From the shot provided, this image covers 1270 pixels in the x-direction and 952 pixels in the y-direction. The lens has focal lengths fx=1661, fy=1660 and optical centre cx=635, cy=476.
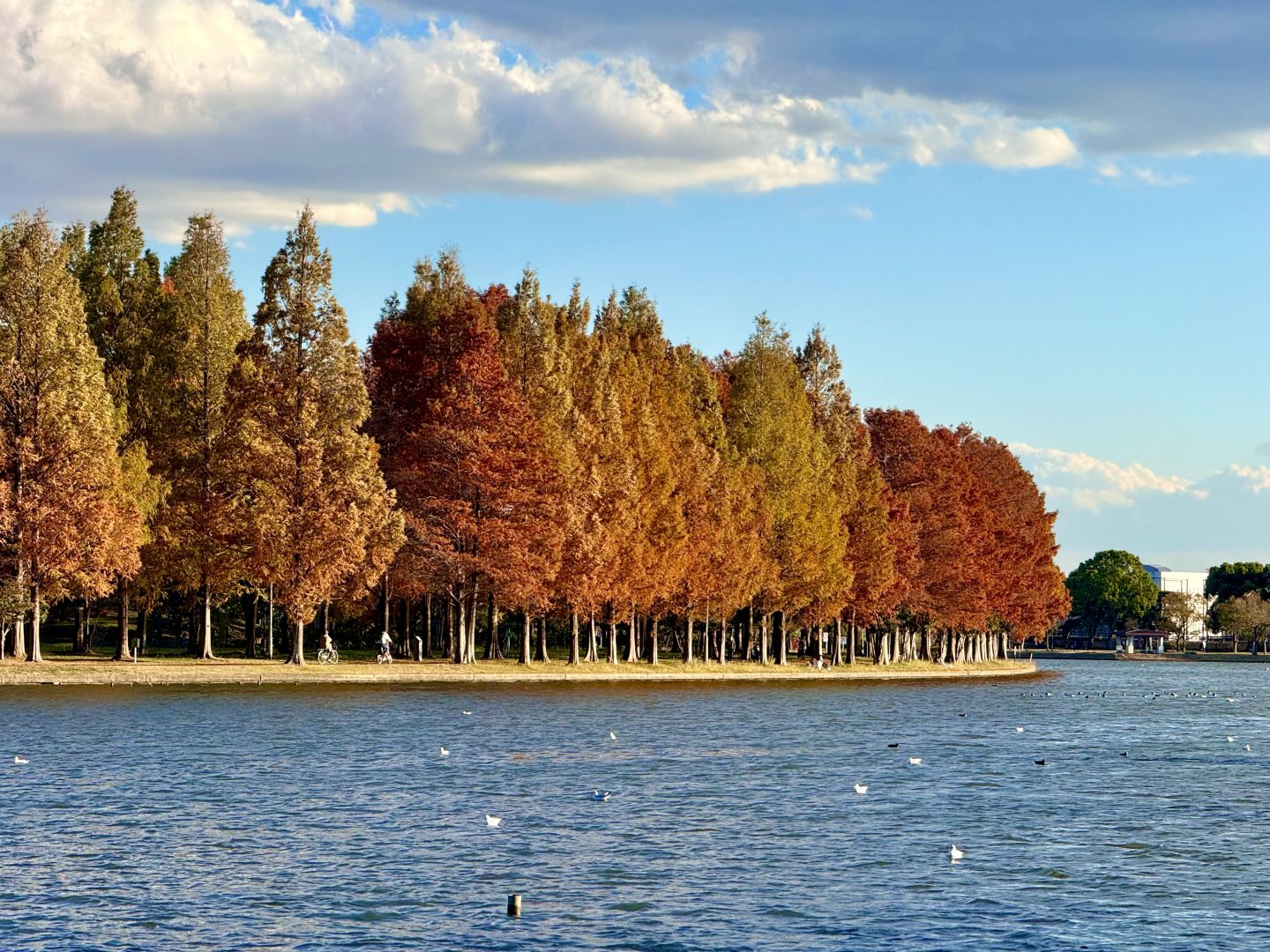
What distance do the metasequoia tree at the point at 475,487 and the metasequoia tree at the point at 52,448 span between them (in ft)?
58.3

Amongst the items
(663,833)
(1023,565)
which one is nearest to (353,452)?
(663,833)

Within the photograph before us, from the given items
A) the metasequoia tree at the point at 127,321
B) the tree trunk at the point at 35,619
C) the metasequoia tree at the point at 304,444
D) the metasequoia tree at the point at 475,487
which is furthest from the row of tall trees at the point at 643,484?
the tree trunk at the point at 35,619

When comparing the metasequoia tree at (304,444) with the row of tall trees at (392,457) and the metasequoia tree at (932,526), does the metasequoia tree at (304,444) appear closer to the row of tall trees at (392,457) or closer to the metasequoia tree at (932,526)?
the row of tall trees at (392,457)

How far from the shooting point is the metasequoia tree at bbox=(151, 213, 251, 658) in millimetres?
87875

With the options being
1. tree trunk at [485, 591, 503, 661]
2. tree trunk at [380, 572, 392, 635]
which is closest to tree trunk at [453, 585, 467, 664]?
tree trunk at [485, 591, 503, 661]

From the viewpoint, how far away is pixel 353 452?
87250 mm

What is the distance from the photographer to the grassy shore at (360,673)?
7775 cm

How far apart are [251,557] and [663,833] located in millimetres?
52371

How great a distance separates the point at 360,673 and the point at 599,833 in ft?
166

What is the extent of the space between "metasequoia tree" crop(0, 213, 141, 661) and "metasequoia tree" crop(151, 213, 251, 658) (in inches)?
194

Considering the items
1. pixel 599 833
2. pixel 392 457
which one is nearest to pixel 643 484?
pixel 392 457

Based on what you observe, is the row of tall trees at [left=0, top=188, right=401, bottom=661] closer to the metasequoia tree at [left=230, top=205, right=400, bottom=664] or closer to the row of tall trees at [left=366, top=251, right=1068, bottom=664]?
the metasequoia tree at [left=230, top=205, right=400, bottom=664]

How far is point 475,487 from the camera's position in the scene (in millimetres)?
96312

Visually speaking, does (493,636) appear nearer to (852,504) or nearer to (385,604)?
(385,604)
